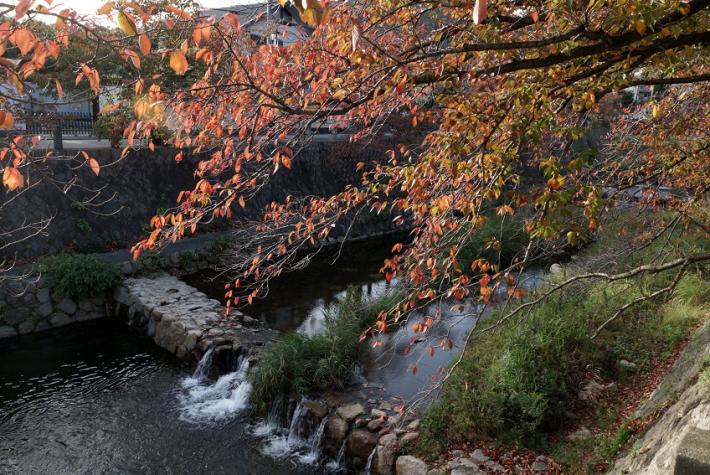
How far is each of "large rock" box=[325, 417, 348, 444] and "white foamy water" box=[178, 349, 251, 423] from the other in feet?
5.68

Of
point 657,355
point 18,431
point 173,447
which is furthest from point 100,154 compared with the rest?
point 657,355

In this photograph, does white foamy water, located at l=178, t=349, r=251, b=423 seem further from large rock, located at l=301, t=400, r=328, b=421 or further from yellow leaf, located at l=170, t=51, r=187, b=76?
yellow leaf, located at l=170, t=51, r=187, b=76

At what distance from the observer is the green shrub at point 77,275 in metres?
11.9

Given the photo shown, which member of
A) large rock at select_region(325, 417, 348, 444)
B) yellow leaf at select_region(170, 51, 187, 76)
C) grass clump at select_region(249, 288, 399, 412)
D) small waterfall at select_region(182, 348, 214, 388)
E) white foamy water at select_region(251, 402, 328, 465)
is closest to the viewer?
yellow leaf at select_region(170, 51, 187, 76)

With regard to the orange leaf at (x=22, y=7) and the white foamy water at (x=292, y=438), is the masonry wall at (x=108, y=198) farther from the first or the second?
the orange leaf at (x=22, y=7)

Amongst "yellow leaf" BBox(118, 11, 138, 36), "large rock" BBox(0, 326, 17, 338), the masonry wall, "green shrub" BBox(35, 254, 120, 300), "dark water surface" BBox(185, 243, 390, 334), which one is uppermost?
"yellow leaf" BBox(118, 11, 138, 36)

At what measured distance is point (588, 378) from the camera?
25.2 ft

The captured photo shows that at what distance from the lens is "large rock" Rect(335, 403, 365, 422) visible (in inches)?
305

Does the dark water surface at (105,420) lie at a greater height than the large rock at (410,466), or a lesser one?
lesser

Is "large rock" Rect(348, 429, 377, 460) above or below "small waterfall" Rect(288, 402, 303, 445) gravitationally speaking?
above

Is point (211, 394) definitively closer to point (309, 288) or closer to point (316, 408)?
point (316, 408)

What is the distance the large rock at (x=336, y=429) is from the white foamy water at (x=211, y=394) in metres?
1.73

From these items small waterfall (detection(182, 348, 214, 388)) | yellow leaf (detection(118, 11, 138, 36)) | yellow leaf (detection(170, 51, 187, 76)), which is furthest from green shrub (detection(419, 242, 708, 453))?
yellow leaf (detection(118, 11, 138, 36))

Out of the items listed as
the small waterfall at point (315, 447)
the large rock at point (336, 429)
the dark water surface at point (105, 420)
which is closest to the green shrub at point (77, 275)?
the dark water surface at point (105, 420)
